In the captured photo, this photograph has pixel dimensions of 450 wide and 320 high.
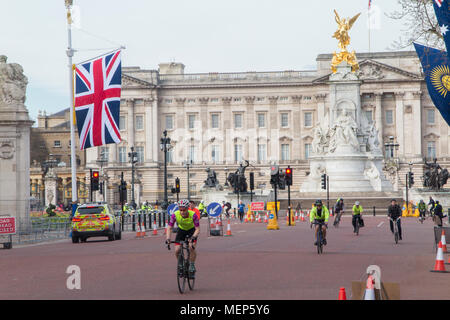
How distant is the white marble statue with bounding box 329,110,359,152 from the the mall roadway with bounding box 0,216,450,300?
4440cm

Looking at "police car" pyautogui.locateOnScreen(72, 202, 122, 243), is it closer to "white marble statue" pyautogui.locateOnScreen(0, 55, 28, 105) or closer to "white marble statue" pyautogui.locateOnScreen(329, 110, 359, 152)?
Result: "white marble statue" pyautogui.locateOnScreen(0, 55, 28, 105)

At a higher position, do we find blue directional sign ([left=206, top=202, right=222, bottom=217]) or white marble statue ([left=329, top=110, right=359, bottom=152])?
white marble statue ([left=329, top=110, right=359, bottom=152])

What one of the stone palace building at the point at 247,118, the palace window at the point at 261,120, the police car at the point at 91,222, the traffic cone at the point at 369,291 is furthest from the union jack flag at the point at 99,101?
the palace window at the point at 261,120

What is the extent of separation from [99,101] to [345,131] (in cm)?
4613

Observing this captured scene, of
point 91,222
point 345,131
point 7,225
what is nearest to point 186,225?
point 7,225

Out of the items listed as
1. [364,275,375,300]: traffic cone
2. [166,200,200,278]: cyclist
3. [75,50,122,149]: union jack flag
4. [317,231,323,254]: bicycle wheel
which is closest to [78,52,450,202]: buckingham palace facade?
[75,50,122,149]: union jack flag

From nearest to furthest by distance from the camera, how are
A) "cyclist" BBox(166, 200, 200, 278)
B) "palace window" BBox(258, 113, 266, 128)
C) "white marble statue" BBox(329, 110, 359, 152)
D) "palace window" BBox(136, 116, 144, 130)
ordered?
"cyclist" BBox(166, 200, 200, 278) → "white marble statue" BBox(329, 110, 359, 152) → "palace window" BBox(258, 113, 266, 128) → "palace window" BBox(136, 116, 144, 130)

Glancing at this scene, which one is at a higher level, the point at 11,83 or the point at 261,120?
the point at 261,120

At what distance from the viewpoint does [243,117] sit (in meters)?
131

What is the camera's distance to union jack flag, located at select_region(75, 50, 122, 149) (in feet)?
112

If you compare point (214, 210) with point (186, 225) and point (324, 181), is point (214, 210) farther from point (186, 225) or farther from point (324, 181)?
point (324, 181)

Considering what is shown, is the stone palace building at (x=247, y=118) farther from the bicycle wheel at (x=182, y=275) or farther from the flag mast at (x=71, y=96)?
the bicycle wheel at (x=182, y=275)

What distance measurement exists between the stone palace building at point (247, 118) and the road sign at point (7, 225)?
9284cm
